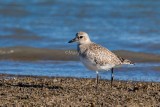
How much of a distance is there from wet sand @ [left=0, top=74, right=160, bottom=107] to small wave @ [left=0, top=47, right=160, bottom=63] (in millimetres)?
3093

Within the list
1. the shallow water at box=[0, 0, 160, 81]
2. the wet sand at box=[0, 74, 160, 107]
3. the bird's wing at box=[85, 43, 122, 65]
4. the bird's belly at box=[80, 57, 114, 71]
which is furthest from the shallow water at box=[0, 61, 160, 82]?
the bird's belly at box=[80, 57, 114, 71]

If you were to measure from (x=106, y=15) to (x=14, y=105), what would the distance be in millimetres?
14099

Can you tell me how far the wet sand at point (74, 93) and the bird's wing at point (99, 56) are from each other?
0.49 meters

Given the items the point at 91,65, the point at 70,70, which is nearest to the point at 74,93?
the point at 91,65

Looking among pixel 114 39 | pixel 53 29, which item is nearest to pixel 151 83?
pixel 114 39

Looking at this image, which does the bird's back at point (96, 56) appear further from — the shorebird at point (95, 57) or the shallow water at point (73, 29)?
the shallow water at point (73, 29)

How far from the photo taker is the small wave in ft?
49.2

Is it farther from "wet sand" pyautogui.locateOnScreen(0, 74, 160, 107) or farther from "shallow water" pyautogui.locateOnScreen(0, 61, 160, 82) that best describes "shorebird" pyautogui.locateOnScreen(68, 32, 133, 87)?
"shallow water" pyautogui.locateOnScreen(0, 61, 160, 82)

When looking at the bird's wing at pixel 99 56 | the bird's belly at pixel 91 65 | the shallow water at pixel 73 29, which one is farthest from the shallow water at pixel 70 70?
the bird's belly at pixel 91 65

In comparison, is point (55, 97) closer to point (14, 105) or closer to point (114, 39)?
point (14, 105)

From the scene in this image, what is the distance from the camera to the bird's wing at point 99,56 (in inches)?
408

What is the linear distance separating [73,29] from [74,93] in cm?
983

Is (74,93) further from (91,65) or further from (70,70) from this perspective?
(70,70)

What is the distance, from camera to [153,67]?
45.1 ft
